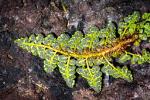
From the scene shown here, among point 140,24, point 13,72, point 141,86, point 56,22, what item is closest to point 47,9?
point 56,22

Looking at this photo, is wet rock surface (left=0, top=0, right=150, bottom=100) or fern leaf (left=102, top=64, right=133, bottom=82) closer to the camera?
fern leaf (left=102, top=64, right=133, bottom=82)

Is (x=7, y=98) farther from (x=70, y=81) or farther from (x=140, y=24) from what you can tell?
(x=140, y=24)

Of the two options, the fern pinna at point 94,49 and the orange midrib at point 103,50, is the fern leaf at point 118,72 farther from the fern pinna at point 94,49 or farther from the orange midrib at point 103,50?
the orange midrib at point 103,50

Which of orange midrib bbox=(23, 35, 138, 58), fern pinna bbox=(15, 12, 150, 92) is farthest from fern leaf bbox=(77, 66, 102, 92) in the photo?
orange midrib bbox=(23, 35, 138, 58)

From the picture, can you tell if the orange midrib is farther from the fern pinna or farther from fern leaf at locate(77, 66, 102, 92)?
fern leaf at locate(77, 66, 102, 92)

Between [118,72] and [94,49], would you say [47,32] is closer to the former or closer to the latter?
[94,49]

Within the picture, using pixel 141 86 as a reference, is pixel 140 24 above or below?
above
